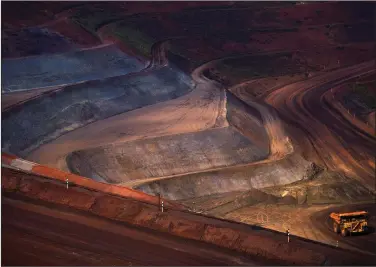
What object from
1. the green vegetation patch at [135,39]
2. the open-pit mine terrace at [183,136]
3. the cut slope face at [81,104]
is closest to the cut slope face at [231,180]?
the open-pit mine terrace at [183,136]

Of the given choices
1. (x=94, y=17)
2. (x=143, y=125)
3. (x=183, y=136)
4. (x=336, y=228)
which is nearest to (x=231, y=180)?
(x=183, y=136)

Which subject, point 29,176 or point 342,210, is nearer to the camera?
point 29,176

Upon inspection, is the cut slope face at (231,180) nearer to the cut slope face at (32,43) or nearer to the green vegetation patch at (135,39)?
the cut slope face at (32,43)

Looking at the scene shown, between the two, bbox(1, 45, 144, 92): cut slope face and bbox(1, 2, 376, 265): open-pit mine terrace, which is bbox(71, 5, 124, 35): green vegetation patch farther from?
bbox(1, 45, 144, 92): cut slope face

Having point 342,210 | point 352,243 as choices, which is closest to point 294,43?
point 342,210

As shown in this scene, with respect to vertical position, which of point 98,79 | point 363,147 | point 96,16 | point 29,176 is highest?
point 96,16

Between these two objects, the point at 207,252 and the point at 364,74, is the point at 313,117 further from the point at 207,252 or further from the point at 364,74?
the point at 207,252

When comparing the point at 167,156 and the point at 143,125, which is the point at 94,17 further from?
the point at 167,156

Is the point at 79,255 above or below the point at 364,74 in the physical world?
below
